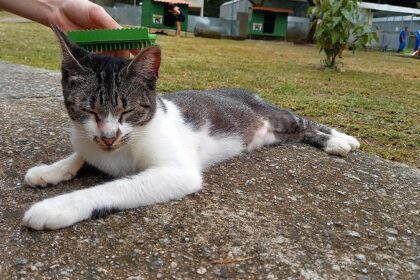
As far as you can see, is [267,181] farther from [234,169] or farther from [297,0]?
[297,0]

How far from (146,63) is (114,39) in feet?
1.10

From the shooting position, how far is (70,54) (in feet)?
6.34

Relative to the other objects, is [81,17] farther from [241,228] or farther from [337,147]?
[337,147]

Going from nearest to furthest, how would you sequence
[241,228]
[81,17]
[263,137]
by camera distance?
[241,228] → [81,17] → [263,137]

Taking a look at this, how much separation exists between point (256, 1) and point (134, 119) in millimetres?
26280

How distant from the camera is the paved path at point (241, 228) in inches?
59.8

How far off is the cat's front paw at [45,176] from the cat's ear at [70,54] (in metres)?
0.48

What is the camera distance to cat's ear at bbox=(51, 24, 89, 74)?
75.5 inches

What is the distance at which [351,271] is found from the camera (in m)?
1.56

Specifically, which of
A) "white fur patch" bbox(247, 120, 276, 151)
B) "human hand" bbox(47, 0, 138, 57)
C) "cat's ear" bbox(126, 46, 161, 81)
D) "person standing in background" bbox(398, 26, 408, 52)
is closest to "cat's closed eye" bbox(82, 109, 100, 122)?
"cat's ear" bbox(126, 46, 161, 81)

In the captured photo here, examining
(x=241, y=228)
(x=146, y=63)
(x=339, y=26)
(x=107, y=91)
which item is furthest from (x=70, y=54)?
(x=339, y=26)

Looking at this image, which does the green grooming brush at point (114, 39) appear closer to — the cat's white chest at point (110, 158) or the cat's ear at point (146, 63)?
the cat's ear at point (146, 63)

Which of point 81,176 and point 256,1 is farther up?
point 256,1

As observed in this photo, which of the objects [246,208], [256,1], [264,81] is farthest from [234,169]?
[256,1]
